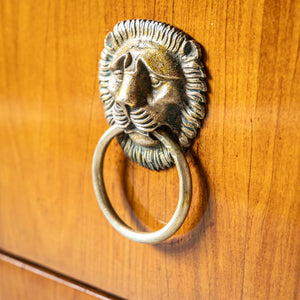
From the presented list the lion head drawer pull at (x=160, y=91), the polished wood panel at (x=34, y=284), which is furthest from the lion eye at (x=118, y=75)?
the polished wood panel at (x=34, y=284)

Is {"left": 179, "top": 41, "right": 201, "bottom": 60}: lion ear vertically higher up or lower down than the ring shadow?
higher up

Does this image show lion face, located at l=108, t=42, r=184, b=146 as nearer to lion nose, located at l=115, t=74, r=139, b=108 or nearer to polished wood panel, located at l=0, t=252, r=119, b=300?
lion nose, located at l=115, t=74, r=139, b=108

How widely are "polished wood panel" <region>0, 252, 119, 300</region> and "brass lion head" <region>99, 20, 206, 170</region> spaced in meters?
0.23

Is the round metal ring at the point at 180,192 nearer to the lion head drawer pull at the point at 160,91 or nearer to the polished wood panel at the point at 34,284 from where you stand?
the lion head drawer pull at the point at 160,91

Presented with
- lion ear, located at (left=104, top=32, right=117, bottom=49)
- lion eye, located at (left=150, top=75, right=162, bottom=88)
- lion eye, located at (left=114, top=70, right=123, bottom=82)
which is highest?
lion ear, located at (left=104, top=32, right=117, bottom=49)

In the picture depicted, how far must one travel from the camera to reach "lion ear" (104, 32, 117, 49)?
1.25ft

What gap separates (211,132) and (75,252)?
0.82 ft

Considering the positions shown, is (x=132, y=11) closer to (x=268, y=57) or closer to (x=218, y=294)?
(x=268, y=57)

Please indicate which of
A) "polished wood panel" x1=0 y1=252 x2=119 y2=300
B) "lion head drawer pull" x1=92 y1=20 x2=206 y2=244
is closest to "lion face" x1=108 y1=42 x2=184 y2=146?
"lion head drawer pull" x1=92 y1=20 x2=206 y2=244

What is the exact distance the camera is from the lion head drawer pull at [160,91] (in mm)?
346

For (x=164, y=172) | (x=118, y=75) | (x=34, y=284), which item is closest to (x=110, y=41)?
(x=118, y=75)

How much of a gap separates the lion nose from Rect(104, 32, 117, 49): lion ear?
0.05 m

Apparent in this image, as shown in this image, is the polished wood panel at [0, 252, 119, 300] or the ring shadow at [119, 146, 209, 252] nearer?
the ring shadow at [119, 146, 209, 252]

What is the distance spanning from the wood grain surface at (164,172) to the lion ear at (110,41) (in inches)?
0.6
